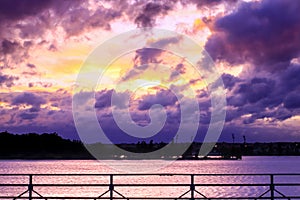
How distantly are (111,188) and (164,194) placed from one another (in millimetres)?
42126

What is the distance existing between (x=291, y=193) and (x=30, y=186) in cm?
4826

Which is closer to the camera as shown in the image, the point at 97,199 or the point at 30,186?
the point at 30,186

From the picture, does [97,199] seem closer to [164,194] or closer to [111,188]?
[111,188]

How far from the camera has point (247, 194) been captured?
63.0 metres

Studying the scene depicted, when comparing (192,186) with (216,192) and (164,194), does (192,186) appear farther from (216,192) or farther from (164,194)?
(216,192)

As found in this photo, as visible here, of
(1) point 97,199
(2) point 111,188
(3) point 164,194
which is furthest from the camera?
(3) point 164,194

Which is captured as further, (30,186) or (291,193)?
(291,193)

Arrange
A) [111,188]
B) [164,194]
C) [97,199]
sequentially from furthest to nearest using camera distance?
1. [164,194]
2. [97,199]
3. [111,188]

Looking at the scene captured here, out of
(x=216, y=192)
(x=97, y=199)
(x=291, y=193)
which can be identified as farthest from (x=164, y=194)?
(x=97, y=199)

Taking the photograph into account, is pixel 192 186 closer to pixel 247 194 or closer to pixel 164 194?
pixel 164 194

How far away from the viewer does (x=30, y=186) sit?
18672 mm

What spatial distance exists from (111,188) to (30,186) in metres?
2.60

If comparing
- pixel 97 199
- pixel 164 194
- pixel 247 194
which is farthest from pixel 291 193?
pixel 97 199

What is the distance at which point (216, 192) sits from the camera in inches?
2507
